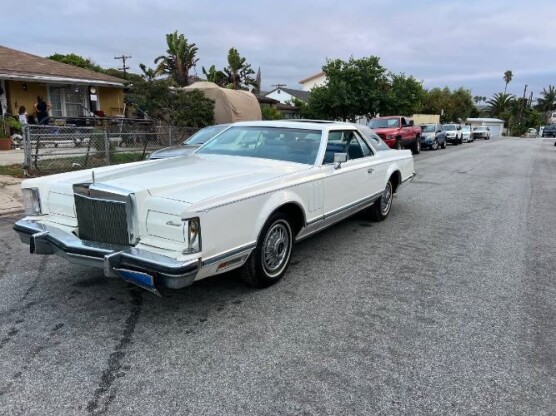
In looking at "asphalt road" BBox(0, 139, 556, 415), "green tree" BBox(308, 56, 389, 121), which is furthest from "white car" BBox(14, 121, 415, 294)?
"green tree" BBox(308, 56, 389, 121)

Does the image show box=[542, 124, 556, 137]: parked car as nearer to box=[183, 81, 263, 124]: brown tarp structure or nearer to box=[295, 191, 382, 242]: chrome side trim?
box=[183, 81, 263, 124]: brown tarp structure

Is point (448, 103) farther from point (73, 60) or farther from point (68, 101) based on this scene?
point (68, 101)

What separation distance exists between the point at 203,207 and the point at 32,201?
1.97m

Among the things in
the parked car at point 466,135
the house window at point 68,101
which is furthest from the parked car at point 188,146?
the parked car at point 466,135

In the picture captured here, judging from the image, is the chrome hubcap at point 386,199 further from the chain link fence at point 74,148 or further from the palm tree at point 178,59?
the palm tree at point 178,59

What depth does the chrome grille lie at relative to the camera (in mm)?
3365

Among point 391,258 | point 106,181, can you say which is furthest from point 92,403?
point 391,258

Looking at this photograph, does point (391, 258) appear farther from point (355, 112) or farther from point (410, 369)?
point (355, 112)

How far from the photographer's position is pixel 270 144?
5.09 m

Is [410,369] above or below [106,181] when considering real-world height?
below

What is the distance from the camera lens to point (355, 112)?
1027 inches

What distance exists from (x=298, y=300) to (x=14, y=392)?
7.25 ft

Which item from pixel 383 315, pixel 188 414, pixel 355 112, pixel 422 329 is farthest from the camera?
pixel 355 112

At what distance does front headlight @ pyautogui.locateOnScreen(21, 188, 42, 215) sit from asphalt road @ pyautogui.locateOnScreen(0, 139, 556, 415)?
0.71 metres
